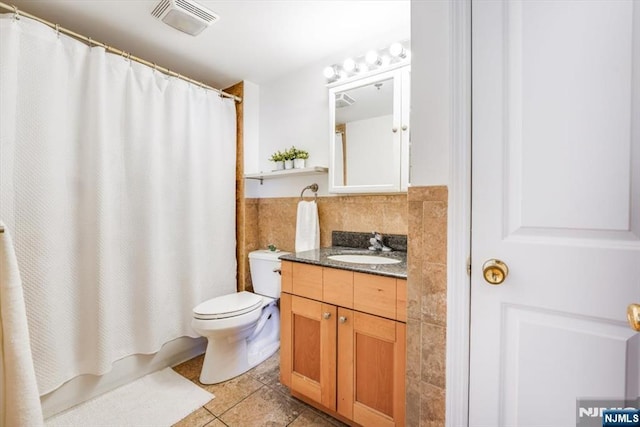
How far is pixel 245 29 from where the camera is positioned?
169 centimetres

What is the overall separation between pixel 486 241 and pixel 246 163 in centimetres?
199

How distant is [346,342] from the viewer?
125 cm

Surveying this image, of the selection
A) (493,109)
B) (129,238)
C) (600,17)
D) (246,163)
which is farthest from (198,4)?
(600,17)

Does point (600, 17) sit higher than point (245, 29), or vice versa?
point (245, 29)

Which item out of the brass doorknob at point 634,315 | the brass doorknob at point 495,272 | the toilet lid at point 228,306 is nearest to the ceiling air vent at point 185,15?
the toilet lid at point 228,306

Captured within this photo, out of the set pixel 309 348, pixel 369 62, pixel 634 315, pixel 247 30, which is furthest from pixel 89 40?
pixel 634 315

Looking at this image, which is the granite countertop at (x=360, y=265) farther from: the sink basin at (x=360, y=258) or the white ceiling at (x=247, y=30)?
the white ceiling at (x=247, y=30)

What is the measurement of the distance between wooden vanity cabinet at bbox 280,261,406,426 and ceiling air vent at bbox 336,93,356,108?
3.68 ft

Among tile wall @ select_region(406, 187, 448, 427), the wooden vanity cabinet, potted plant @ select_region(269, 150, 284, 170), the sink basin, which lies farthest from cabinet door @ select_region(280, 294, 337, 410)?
potted plant @ select_region(269, 150, 284, 170)

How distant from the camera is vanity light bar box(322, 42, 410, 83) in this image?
161cm

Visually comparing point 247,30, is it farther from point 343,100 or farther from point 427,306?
point 427,306

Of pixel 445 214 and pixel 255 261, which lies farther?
pixel 255 261

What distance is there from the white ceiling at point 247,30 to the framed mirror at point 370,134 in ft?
1.08

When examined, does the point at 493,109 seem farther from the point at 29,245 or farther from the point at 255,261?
the point at 29,245
